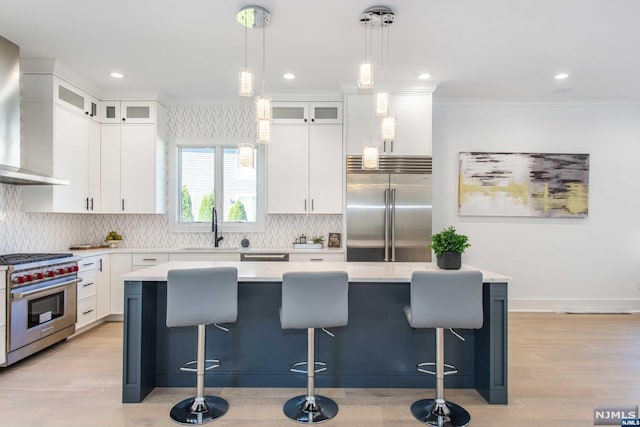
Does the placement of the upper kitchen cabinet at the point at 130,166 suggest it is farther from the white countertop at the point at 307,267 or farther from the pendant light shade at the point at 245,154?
the pendant light shade at the point at 245,154

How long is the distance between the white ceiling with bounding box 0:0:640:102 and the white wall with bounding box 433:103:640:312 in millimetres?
572

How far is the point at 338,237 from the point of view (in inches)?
203

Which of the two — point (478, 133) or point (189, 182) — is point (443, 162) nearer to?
point (478, 133)

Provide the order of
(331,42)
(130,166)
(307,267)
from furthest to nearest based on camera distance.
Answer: (130,166), (331,42), (307,267)

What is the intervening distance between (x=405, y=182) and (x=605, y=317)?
3267mm

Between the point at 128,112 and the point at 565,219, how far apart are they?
604 centimetres

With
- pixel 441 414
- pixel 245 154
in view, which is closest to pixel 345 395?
pixel 441 414

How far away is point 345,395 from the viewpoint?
2.76 meters

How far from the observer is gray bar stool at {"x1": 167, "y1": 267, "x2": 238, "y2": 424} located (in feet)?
7.73

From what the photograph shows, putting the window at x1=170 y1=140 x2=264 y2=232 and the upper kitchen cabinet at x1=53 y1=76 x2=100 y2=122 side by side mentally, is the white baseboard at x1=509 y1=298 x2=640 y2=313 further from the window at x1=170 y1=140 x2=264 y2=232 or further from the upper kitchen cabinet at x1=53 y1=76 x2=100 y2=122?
the upper kitchen cabinet at x1=53 y1=76 x2=100 y2=122

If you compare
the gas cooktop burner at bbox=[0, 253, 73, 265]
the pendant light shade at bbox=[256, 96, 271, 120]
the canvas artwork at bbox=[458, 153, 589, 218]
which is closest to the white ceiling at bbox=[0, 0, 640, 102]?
the pendant light shade at bbox=[256, 96, 271, 120]

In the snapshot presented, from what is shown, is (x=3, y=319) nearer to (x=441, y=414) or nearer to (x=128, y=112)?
(x=128, y=112)

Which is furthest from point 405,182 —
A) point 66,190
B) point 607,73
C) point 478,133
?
point 66,190

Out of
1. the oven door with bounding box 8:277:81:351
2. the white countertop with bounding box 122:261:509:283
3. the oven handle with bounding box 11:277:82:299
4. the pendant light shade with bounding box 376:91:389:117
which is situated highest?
the pendant light shade with bounding box 376:91:389:117
